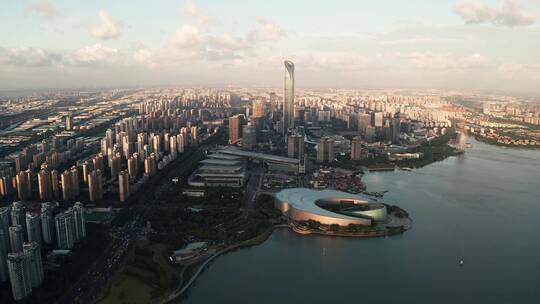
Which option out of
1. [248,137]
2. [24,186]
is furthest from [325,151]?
[24,186]

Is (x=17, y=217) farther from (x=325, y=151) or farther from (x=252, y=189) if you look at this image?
(x=325, y=151)

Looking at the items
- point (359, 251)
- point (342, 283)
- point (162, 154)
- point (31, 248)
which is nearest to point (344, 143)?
point (162, 154)

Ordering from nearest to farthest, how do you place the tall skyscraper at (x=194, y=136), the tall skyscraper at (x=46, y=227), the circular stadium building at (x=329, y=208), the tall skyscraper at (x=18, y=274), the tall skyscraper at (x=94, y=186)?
1. the tall skyscraper at (x=18, y=274)
2. the tall skyscraper at (x=46, y=227)
3. the circular stadium building at (x=329, y=208)
4. the tall skyscraper at (x=94, y=186)
5. the tall skyscraper at (x=194, y=136)

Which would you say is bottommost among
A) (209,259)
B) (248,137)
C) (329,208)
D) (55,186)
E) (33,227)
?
(209,259)

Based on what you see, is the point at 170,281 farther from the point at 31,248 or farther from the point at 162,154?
the point at 162,154

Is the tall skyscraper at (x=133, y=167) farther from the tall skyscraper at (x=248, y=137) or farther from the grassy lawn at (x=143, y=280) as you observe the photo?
the tall skyscraper at (x=248, y=137)

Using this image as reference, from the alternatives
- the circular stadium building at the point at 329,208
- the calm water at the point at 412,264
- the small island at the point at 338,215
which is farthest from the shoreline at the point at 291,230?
the circular stadium building at the point at 329,208
